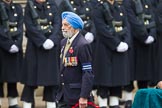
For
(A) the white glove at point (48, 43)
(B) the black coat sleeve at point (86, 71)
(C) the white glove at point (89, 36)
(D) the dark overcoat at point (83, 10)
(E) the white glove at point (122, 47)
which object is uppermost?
(D) the dark overcoat at point (83, 10)

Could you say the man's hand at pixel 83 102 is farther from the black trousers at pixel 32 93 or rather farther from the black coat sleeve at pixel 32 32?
the black trousers at pixel 32 93

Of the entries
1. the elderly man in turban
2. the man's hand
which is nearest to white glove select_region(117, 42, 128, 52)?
the elderly man in turban

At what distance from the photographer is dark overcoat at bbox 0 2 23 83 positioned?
8727 millimetres

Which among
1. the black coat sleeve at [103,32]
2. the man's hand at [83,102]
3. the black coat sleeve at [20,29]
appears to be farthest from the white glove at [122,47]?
the man's hand at [83,102]

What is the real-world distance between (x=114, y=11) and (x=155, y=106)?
413cm

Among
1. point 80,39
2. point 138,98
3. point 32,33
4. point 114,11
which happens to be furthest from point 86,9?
point 138,98

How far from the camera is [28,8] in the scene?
892 centimetres

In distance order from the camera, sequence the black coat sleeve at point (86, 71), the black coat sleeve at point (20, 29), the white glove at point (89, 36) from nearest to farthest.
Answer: the black coat sleeve at point (86, 71) → the black coat sleeve at point (20, 29) → the white glove at point (89, 36)

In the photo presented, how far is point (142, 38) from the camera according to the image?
9391 mm

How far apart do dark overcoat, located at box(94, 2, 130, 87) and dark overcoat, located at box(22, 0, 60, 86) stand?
70 cm

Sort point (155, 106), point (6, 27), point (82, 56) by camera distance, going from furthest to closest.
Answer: point (6, 27) → point (82, 56) → point (155, 106)

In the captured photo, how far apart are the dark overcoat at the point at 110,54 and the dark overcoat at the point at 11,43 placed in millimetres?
1251

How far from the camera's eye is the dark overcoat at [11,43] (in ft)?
28.6

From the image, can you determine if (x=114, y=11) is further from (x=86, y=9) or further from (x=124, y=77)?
(x=124, y=77)
